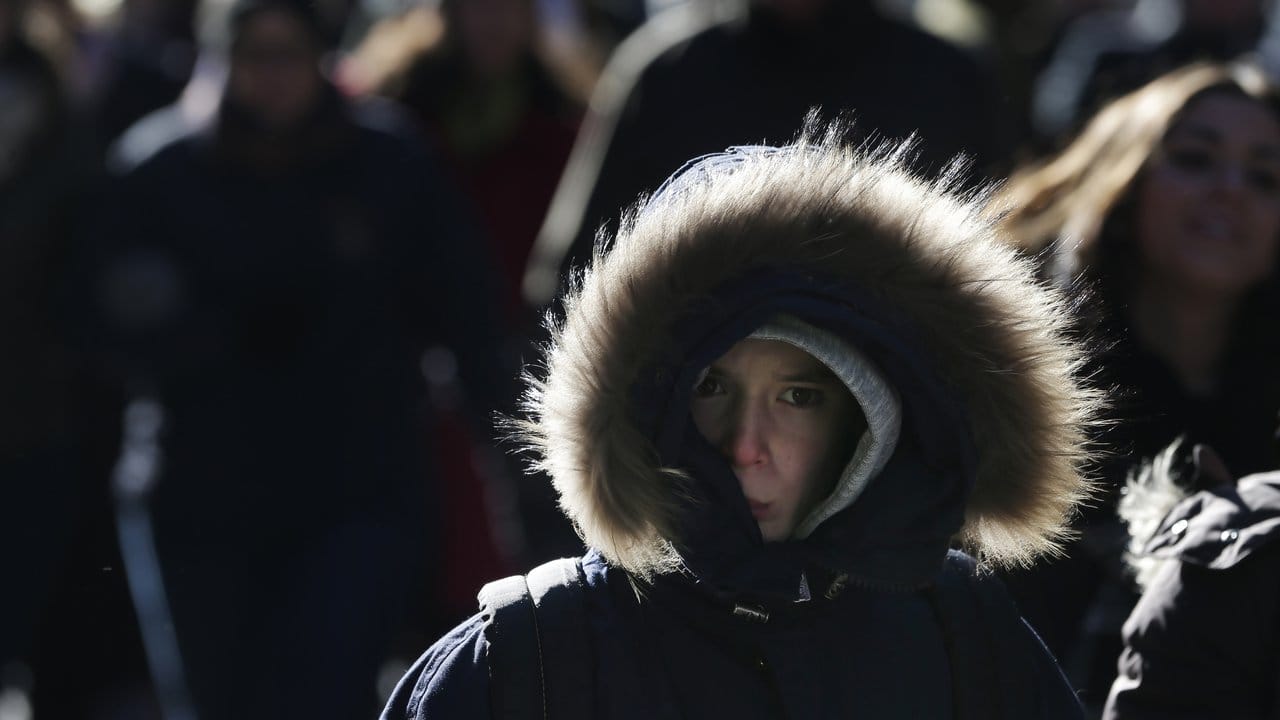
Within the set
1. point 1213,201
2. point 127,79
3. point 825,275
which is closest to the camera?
point 825,275

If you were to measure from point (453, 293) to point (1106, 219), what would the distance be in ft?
5.83

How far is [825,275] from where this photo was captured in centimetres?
277

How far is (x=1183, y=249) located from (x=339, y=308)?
207cm

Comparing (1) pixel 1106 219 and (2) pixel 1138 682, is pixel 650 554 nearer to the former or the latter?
(2) pixel 1138 682

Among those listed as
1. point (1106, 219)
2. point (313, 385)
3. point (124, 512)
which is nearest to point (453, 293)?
point (313, 385)

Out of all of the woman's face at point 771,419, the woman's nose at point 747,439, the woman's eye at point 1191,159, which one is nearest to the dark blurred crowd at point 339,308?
the woman's eye at point 1191,159

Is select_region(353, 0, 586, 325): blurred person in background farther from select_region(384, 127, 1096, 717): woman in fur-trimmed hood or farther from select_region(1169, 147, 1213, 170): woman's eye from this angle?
select_region(384, 127, 1096, 717): woman in fur-trimmed hood

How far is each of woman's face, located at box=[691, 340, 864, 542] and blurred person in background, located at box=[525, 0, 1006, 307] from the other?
2.35 meters

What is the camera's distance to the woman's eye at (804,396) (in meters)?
2.88

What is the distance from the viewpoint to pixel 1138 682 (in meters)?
3.18

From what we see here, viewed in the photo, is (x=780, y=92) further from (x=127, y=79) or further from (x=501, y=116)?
(x=127, y=79)

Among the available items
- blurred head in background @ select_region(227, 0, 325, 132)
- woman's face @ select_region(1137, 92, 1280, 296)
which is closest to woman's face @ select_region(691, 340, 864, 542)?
woman's face @ select_region(1137, 92, 1280, 296)

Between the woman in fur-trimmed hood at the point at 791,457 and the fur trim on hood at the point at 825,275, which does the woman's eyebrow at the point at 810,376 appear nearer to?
the woman in fur-trimmed hood at the point at 791,457

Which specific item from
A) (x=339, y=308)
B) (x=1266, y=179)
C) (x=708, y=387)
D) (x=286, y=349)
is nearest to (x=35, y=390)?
(x=286, y=349)
